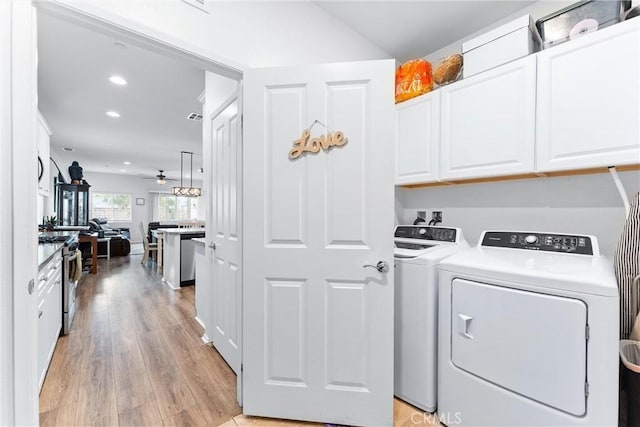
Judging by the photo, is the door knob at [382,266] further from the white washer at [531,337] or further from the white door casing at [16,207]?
the white door casing at [16,207]

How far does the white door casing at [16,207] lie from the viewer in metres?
1.00

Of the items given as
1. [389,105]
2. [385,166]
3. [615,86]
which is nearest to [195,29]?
[389,105]

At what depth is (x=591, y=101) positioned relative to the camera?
1.47m

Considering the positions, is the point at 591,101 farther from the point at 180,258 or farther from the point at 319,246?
the point at 180,258

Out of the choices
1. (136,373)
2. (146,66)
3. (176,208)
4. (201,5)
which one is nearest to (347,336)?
(136,373)

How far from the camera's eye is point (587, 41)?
148cm

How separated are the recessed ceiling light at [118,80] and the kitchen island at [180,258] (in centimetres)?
213

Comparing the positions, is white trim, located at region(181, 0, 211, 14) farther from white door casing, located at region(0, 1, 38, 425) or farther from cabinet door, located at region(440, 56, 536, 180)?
cabinet door, located at region(440, 56, 536, 180)

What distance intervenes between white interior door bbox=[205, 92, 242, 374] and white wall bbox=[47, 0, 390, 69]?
36 cm

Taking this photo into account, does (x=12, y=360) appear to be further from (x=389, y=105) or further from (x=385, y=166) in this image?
(x=389, y=105)

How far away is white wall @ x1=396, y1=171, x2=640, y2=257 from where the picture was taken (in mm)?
1650

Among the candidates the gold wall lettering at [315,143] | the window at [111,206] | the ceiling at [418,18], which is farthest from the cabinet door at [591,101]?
the window at [111,206]

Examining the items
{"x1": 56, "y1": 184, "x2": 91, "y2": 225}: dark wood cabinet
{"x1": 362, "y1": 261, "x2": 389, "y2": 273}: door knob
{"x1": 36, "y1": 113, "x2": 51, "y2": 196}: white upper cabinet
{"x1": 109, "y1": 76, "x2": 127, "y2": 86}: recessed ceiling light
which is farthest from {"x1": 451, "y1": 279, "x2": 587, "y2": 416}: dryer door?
{"x1": 56, "y1": 184, "x2": 91, "y2": 225}: dark wood cabinet

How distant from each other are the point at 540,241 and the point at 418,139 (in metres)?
1.12
